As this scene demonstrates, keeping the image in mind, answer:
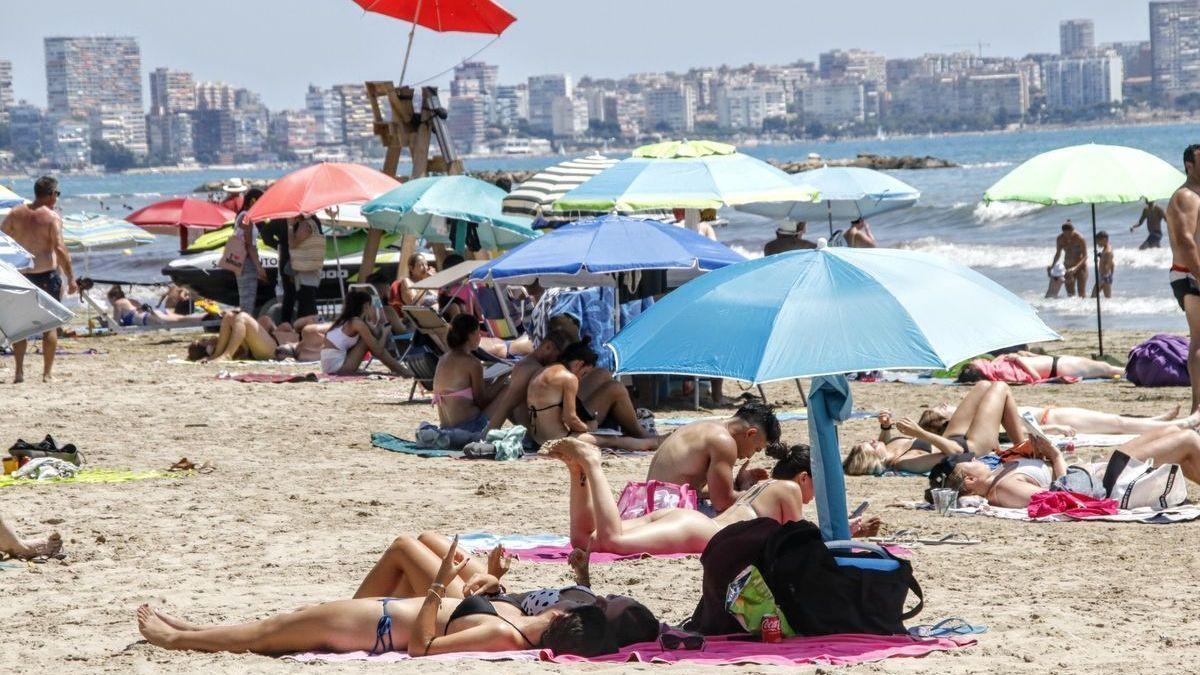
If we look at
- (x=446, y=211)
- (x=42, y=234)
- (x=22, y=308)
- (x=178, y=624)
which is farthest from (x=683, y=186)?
(x=178, y=624)

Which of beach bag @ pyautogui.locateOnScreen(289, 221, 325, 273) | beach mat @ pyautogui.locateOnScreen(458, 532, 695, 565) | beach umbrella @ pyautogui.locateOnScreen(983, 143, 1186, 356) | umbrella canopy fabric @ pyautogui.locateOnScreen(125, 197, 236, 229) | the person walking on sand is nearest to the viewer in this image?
beach mat @ pyautogui.locateOnScreen(458, 532, 695, 565)

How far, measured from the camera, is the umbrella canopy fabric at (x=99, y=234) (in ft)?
70.5

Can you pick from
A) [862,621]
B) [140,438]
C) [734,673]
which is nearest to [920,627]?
[862,621]

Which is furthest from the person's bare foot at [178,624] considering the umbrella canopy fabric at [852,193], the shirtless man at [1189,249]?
the umbrella canopy fabric at [852,193]

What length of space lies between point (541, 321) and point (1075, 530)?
4909 mm

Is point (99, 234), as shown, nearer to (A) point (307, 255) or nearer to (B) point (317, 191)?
(A) point (307, 255)

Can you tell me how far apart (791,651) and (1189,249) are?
5.00m

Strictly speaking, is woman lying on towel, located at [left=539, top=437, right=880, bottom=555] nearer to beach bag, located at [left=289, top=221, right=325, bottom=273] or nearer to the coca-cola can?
the coca-cola can

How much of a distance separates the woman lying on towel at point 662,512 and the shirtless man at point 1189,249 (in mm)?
3451

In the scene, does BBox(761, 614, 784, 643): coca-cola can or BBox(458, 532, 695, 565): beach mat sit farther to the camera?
BBox(458, 532, 695, 565): beach mat

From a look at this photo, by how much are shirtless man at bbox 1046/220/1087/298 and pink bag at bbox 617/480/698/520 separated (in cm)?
1321

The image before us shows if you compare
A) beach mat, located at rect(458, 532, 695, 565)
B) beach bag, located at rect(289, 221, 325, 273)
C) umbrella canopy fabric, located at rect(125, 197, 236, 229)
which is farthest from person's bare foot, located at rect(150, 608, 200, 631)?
umbrella canopy fabric, located at rect(125, 197, 236, 229)

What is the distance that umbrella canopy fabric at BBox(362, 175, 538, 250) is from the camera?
1318 centimetres

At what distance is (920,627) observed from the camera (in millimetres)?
5211
